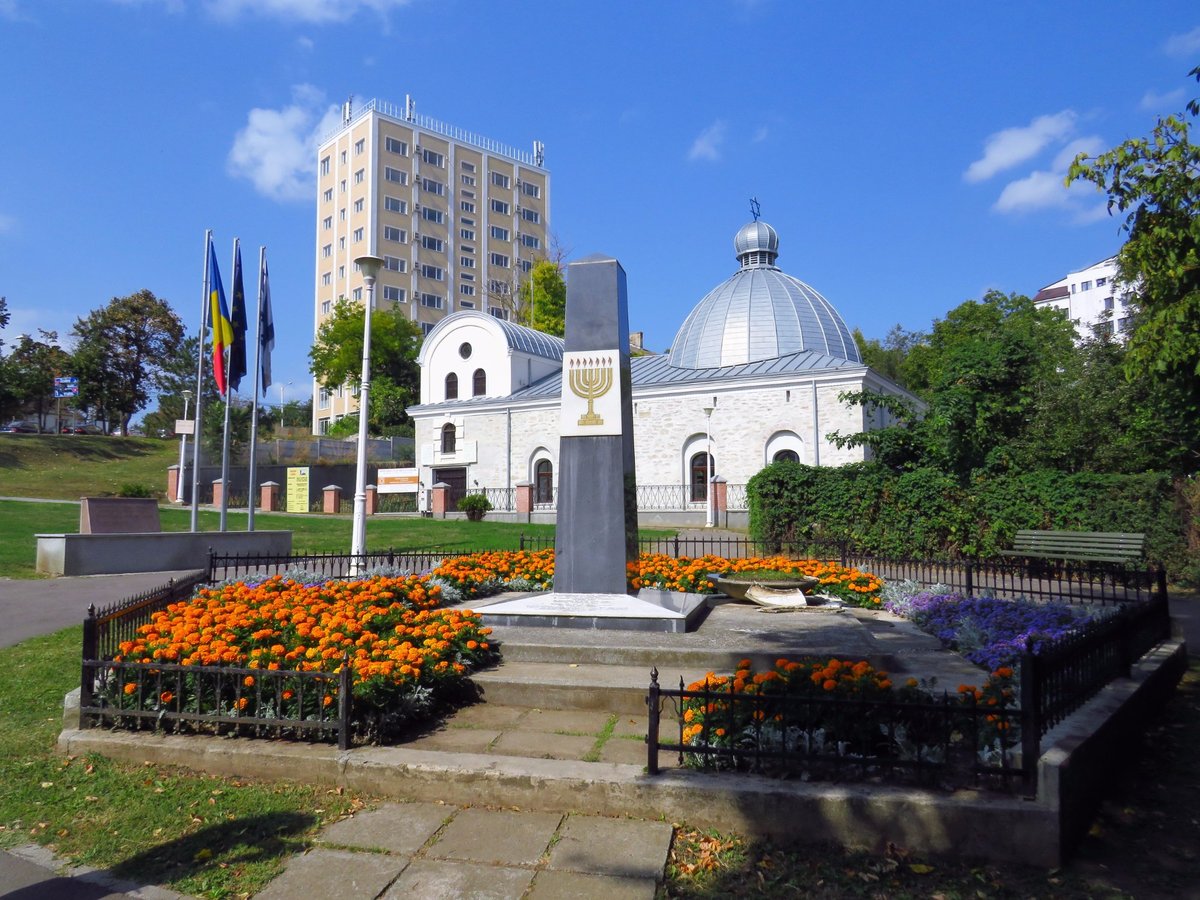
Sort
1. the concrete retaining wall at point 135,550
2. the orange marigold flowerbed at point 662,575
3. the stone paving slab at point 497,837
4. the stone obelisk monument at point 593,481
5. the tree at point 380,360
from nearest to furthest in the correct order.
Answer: the stone paving slab at point 497,837, the stone obelisk monument at point 593,481, the orange marigold flowerbed at point 662,575, the concrete retaining wall at point 135,550, the tree at point 380,360

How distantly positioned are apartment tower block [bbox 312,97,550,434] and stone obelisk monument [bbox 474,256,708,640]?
193 feet

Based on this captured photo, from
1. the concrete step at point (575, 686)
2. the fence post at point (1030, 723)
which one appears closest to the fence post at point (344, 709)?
the concrete step at point (575, 686)

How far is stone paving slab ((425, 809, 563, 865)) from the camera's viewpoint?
3.71 m

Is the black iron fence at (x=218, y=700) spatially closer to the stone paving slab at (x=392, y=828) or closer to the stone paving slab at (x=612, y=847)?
the stone paving slab at (x=392, y=828)

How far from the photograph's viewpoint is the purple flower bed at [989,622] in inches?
250

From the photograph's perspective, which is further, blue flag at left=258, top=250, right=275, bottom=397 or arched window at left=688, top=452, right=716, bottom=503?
arched window at left=688, top=452, right=716, bottom=503

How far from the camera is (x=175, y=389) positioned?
55281 mm

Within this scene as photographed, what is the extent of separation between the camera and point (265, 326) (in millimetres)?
18062

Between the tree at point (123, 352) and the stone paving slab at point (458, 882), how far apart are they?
58346 millimetres

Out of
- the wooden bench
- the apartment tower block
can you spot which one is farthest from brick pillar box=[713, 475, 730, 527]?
the apartment tower block

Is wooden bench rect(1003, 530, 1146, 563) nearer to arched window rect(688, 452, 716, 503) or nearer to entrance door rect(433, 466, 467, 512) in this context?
arched window rect(688, 452, 716, 503)

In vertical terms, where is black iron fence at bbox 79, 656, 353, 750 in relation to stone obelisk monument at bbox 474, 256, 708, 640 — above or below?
below

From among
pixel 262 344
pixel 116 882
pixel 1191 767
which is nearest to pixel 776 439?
pixel 262 344

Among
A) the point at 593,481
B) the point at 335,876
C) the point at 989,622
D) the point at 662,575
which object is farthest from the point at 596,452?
the point at 335,876
